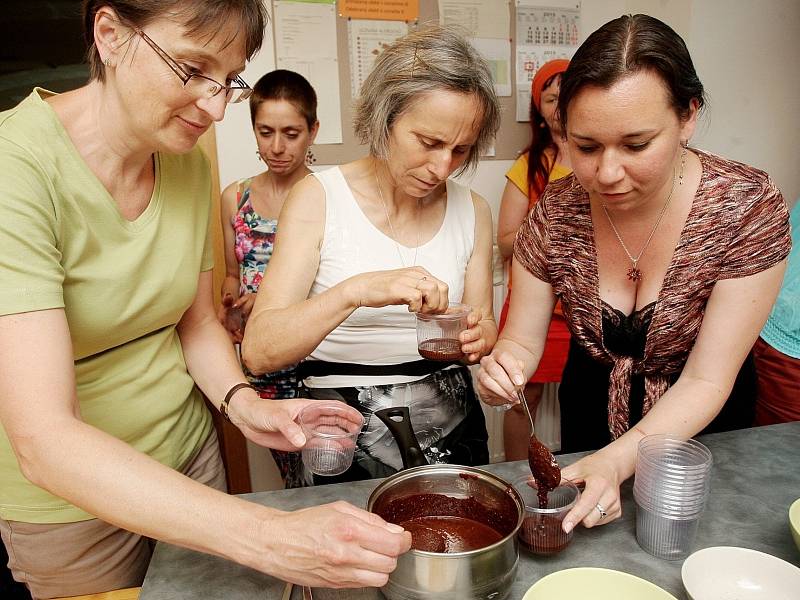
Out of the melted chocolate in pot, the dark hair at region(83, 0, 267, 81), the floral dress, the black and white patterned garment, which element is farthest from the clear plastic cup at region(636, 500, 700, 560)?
the floral dress

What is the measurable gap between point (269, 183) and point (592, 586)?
1990 mm

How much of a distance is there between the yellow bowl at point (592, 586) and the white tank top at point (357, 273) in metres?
0.71

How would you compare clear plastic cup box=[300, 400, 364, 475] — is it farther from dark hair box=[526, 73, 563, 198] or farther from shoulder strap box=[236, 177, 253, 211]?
dark hair box=[526, 73, 563, 198]

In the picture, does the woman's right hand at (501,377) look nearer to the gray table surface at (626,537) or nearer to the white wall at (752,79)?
the gray table surface at (626,537)

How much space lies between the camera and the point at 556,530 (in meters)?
1.00

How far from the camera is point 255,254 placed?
240 cm

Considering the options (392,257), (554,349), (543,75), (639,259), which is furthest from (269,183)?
(639,259)

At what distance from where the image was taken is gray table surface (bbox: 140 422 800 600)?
976 millimetres

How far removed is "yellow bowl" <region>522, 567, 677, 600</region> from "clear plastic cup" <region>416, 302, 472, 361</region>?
57 centimetres

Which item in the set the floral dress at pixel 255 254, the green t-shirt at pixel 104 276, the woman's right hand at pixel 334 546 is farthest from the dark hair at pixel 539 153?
the woman's right hand at pixel 334 546

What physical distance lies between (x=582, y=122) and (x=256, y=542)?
988mm

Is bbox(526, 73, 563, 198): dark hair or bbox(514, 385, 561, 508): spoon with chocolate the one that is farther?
bbox(526, 73, 563, 198): dark hair

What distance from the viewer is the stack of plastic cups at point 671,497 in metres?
1.00

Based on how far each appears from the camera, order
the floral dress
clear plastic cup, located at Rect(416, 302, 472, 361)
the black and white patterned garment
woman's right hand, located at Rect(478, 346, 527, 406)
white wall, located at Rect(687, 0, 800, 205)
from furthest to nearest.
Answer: white wall, located at Rect(687, 0, 800, 205) < the floral dress < the black and white patterned garment < clear plastic cup, located at Rect(416, 302, 472, 361) < woman's right hand, located at Rect(478, 346, 527, 406)
